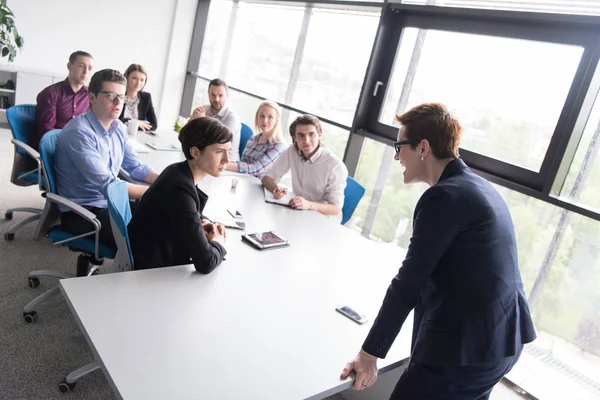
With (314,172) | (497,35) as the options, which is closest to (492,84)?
(497,35)

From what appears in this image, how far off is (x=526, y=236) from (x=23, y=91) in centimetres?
582

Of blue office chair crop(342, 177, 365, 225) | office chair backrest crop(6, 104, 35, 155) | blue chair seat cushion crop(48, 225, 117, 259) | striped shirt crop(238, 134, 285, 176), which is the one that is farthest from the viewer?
striped shirt crop(238, 134, 285, 176)

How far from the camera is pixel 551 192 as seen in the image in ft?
8.92

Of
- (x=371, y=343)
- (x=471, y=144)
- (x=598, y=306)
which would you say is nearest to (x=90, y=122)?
(x=371, y=343)

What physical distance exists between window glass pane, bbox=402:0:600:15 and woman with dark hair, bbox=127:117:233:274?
7.22 ft

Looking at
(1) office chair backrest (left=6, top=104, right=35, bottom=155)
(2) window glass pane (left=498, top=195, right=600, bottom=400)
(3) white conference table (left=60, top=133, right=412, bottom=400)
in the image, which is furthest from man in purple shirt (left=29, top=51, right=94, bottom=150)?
(2) window glass pane (left=498, top=195, right=600, bottom=400)

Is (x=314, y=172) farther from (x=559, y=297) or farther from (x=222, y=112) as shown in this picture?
(x=559, y=297)

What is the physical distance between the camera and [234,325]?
1.45 meters

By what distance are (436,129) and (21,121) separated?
2.96 meters

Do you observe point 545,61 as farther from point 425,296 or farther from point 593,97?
point 425,296

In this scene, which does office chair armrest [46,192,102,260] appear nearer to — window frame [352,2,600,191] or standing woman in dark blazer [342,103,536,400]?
standing woman in dark blazer [342,103,536,400]

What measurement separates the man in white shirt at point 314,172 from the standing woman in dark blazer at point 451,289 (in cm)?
163

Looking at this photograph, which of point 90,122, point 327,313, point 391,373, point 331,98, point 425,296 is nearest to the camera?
point 425,296

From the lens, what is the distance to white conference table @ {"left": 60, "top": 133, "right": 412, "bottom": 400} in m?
1.18
